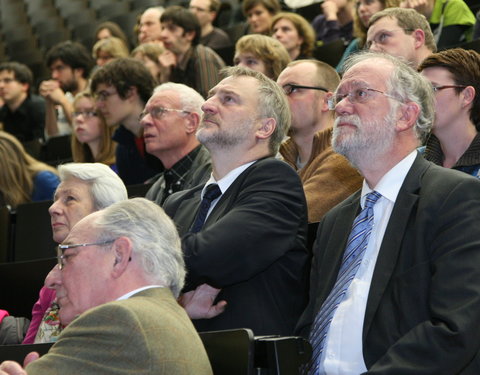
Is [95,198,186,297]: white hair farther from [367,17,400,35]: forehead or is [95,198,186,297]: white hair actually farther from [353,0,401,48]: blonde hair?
[353,0,401,48]: blonde hair

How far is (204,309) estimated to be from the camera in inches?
116

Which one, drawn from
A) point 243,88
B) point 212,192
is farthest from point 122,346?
point 243,88

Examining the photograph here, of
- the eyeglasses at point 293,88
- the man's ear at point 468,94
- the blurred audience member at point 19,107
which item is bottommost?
the blurred audience member at point 19,107

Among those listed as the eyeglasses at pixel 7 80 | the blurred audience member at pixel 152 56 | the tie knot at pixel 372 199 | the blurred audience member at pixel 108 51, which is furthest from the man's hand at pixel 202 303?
the eyeglasses at pixel 7 80

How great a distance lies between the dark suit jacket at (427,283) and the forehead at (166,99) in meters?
1.67

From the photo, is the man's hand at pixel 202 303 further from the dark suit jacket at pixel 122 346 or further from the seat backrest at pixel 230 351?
the dark suit jacket at pixel 122 346

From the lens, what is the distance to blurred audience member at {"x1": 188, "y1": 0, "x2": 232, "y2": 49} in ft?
24.3

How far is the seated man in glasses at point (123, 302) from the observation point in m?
2.13

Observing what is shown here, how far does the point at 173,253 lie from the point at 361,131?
2.47 feet

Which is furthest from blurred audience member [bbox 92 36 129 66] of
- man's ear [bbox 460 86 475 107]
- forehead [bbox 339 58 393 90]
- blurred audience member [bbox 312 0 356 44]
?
forehead [bbox 339 58 393 90]

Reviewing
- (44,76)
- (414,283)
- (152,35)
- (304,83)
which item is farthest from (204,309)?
(44,76)

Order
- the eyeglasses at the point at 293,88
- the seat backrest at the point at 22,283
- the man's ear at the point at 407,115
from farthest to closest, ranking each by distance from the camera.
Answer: the eyeglasses at the point at 293,88
the seat backrest at the point at 22,283
the man's ear at the point at 407,115

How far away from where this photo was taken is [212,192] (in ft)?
10.8

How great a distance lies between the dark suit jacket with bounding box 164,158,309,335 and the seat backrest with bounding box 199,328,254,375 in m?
0.50
